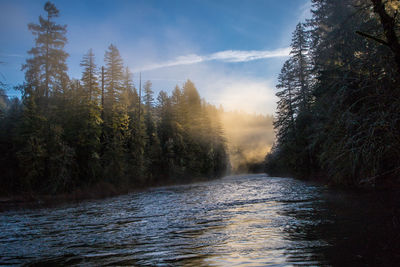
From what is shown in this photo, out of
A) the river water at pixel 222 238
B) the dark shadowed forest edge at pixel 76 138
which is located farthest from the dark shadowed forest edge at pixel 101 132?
the river water at pixel 222 238

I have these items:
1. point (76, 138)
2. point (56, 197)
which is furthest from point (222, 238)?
point (76, 138)

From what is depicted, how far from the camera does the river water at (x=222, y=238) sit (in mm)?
5645

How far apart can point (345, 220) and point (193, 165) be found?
123 ft

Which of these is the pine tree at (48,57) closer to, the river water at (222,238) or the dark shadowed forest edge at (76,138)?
the dark shadowed forest edge at (76,138)

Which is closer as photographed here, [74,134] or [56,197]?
[56,197]

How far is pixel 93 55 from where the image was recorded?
32.2 metres

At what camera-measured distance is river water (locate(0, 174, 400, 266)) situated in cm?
564

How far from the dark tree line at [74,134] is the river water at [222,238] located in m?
14.7

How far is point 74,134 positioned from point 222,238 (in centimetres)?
2538

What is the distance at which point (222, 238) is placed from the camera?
7438 mm

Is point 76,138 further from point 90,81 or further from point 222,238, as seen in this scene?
point 222,238

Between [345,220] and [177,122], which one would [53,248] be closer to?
[345,220]

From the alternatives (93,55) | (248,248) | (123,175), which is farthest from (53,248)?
(93,55)

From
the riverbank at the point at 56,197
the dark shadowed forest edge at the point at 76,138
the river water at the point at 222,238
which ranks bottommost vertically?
the riverbank at the point at 56,197
